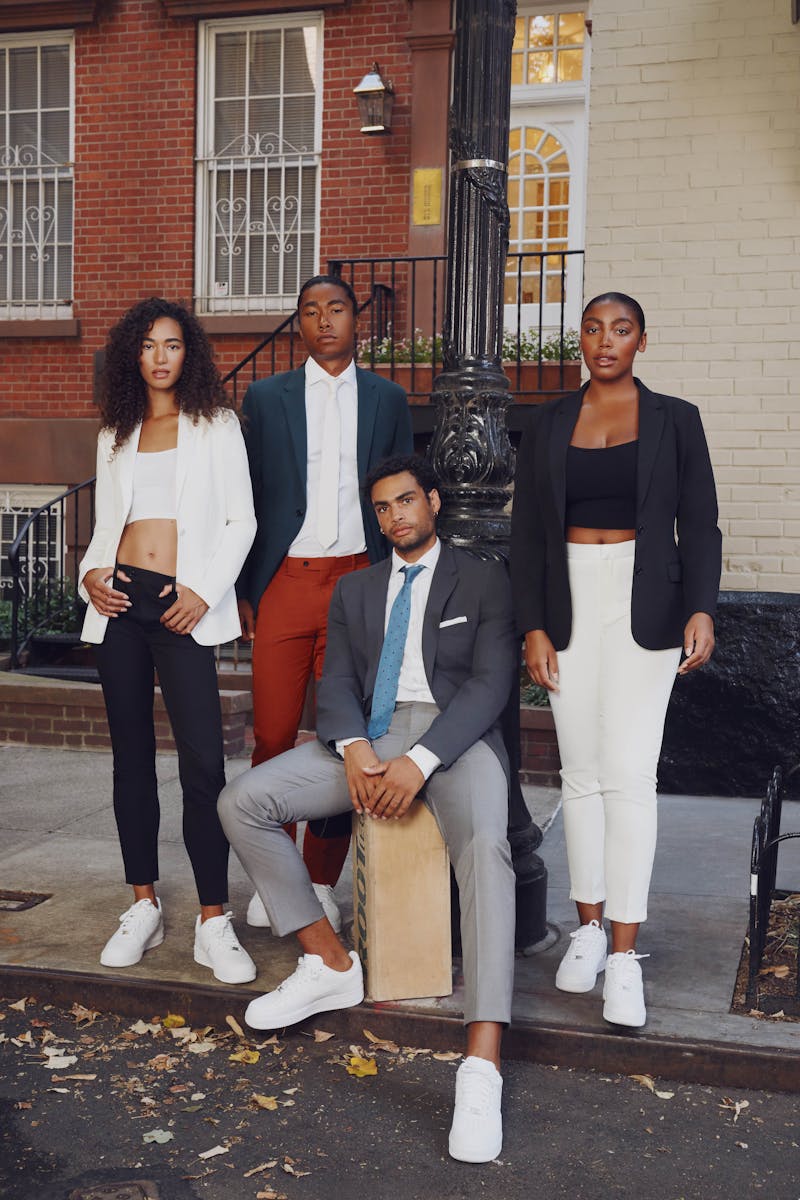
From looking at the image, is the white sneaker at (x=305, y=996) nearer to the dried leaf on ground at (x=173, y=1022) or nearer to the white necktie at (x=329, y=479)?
the dried leaf on ground at (x=173, y=1022)

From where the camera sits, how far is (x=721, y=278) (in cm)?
684

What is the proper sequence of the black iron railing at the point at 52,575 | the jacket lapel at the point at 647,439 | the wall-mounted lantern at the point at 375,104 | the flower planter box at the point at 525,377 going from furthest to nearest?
the wall-mounted lantern at the point at 375,104
the flower planter box at the point at 525,377
the black iron railing at the point at 52,575
the jacket lapel at the point at 647,439

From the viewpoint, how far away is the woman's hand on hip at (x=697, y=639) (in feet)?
11.8

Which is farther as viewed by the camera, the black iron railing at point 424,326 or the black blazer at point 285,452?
the black iron railing at point 424,326

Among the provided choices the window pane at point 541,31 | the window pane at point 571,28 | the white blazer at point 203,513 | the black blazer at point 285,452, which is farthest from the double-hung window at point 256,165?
the white blazer at point 203,513

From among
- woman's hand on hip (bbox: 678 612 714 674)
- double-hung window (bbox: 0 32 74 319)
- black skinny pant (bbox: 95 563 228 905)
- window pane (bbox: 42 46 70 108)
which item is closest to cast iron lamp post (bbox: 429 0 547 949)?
woman's hand on hip (bbox: 678 612 714 674)

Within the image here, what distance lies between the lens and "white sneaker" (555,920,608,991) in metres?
3.87

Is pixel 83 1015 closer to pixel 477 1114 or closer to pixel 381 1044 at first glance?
pixel 381 1044

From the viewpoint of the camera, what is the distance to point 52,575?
11.2 metres

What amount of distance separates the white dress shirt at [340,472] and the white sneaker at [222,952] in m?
1.22

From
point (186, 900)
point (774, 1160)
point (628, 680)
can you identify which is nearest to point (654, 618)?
point (628, 680)

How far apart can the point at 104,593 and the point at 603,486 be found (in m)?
1.56

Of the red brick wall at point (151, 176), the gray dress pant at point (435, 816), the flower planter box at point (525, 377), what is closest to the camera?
the gray dress pant at point (435, 816)

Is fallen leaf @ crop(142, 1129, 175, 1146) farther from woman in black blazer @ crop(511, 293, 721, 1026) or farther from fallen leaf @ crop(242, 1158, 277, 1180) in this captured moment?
woman in black blazer @ crop(511, 293, 721, 1026)
